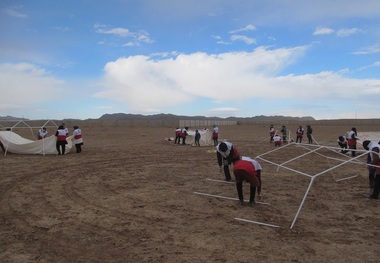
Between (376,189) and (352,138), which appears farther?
(352,138)

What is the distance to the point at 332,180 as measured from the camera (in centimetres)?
970

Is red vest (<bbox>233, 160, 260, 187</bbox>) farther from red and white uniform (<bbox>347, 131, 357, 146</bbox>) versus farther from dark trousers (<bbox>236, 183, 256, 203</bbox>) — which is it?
red and white uniform (<bbox>347, 131, 357, 146</bbox>)

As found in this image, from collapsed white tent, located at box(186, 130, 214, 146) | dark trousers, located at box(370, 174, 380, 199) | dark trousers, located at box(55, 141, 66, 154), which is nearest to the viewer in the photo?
dark trousers, located at box(370, 174, 380, 199)

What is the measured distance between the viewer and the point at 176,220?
600 centimetres

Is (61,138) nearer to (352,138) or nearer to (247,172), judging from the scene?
(247,172)

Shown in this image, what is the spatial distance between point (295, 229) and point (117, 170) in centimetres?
741

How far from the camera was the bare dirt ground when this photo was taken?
182 inches

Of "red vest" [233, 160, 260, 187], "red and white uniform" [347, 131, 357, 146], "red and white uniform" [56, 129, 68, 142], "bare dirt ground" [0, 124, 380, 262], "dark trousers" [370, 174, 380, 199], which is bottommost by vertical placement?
"bare dirt ground" [0, 124, 380, 262]

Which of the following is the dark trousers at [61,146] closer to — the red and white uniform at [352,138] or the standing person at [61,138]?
the standing person at [61,138]

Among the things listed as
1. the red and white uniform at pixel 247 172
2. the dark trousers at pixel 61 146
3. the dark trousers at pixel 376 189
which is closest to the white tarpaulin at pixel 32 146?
the dark trousers at pixel 61 146

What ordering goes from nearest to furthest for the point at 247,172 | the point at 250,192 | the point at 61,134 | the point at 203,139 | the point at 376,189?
the point at 247,172
the point at 250,192
the point at 376,189
the point at 61,134
the point at 203,139

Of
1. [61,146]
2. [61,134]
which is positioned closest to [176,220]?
[61,134]

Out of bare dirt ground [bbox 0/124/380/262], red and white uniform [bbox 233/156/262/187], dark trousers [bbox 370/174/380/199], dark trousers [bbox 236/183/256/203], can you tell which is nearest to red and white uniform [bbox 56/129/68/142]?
bare dirt ground [bbox 0/124/380/262]

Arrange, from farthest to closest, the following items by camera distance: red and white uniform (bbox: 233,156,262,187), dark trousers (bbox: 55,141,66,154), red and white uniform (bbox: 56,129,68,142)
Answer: dark trousers (bbox: 55,141,66,154)
red and white uniform (bbox: 56,129,68,142)
red and white uniform (bbox: 233,156,262,187)
